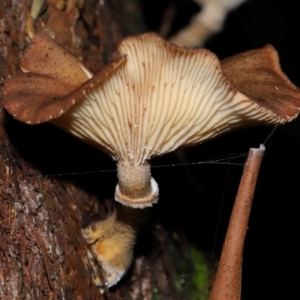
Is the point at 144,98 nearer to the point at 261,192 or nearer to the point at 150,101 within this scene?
the point at 150,101

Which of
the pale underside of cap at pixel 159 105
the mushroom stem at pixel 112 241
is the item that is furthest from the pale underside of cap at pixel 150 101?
the mushroom stem at pixel 112 241

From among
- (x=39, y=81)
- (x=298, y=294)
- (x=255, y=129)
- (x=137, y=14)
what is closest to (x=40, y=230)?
(x=39, y=81)

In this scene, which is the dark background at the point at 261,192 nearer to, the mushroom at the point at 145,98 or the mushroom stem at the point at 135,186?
the mushroom stem at the point at 135,186

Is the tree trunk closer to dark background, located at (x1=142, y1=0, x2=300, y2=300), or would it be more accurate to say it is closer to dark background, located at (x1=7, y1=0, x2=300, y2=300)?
dark background, located at (x1=7, y1=0, x2=300, y2=300)

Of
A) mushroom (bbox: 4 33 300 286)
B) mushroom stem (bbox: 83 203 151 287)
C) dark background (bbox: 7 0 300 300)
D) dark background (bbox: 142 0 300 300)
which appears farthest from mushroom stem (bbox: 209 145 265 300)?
dark background (bbox: 142 0 300 300)

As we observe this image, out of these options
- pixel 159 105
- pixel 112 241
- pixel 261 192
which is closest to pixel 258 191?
pixel 261 192

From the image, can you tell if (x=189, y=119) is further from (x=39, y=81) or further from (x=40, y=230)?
(x=40, y=230)
